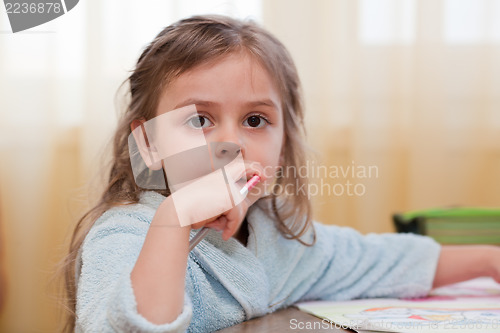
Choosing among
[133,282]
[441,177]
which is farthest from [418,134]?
[133,282]

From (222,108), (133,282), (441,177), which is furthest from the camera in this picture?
(441,177)

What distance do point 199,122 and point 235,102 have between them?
0.05 metres

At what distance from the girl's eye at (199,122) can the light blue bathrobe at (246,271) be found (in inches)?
4.0

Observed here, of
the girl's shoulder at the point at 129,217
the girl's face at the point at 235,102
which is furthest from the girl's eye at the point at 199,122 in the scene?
the girl's shoulder at the point at 129,217

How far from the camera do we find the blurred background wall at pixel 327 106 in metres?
1.30

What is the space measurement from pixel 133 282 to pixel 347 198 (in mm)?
984

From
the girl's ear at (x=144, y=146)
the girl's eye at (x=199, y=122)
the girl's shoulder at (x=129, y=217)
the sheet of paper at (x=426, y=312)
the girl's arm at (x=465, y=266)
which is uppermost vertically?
the girl's eye at (x=199, y=122)

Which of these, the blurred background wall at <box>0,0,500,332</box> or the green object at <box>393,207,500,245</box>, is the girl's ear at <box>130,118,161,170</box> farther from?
the green object at <box>393,207,500,245</box>

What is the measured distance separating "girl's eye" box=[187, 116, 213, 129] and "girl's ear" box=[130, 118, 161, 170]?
8cm

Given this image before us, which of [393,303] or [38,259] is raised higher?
[393,303]

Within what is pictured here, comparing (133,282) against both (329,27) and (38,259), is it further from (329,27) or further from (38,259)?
(329,27)

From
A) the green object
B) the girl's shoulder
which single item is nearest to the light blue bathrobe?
the girl's shoulder

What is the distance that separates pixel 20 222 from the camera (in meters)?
1.33

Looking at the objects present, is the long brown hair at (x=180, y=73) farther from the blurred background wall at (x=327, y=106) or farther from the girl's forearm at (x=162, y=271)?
the blurred background wall at (x=327, y=106)
